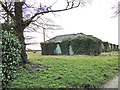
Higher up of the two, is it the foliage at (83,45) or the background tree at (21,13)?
the background tree at (21,13)

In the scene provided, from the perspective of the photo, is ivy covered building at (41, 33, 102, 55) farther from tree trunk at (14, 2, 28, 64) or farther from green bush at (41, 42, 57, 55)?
tree trunk at (14, 2, 28, 64)

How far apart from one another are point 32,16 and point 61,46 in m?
9.59

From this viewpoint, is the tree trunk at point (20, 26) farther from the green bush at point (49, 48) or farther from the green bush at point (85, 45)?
the green bush at point (49, 48)

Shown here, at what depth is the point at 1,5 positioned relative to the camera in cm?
550

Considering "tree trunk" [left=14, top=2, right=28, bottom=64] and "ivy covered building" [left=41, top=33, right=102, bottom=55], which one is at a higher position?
"tree trunk" [left=14, top=2, right=28, bottom=64]

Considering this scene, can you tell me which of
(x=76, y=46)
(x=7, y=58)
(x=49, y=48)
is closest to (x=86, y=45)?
(x=76, y=46)

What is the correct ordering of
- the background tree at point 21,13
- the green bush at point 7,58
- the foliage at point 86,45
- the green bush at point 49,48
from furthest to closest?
the green bush at point 49,48, the foliage at point 86,45, the background tree at point 21,13, the green bush at point 7,58

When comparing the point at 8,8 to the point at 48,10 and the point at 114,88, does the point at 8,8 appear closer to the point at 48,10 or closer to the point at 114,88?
the point at 48,10

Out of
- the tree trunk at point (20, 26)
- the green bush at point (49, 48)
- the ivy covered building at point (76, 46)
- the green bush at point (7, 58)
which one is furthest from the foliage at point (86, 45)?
the green bush at point (7, 58)

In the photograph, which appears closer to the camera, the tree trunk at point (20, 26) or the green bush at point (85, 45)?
the tree trunk at point (20, 26)

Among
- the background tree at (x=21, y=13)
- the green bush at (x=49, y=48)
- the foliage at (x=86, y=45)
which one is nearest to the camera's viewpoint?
the background tree at (x=21, y=13)

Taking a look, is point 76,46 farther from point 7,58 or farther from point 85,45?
point 7,58

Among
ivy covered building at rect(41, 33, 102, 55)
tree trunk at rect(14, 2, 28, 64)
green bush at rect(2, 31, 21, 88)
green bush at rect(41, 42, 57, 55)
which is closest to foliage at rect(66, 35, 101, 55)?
ivy covered building at rect(41, 33, 102, 55)

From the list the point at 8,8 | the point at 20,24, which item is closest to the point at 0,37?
the point at 20,24
